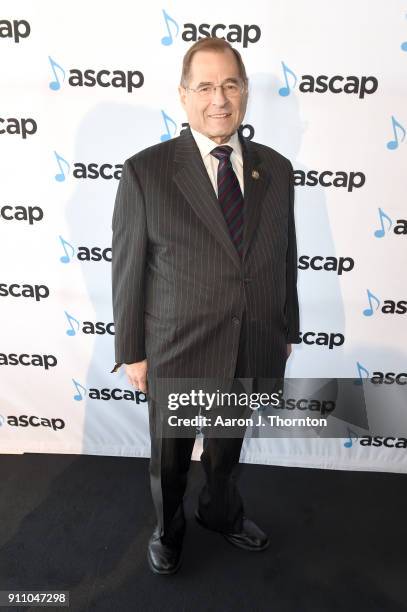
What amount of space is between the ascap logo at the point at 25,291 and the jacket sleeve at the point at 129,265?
3.55 feet

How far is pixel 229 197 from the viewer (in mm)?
1893

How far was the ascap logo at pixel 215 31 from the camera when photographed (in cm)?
240

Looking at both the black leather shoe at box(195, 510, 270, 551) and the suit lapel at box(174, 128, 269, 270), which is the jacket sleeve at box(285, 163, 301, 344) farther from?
the black leather shoe at box(195, 510, 270, 551)

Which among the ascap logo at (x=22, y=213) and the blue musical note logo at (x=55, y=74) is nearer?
the blue musical note logo at (x=55, y=74)

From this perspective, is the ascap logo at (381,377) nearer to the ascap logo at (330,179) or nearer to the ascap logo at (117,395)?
the ascap logo at (330,179)

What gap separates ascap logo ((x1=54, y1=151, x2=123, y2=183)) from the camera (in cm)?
267

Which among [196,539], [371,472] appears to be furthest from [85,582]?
[371,472]

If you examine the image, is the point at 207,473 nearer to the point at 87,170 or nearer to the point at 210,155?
the point at 210,155

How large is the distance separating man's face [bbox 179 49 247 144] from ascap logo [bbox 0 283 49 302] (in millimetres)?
1564

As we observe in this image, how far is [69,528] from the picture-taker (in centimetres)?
271

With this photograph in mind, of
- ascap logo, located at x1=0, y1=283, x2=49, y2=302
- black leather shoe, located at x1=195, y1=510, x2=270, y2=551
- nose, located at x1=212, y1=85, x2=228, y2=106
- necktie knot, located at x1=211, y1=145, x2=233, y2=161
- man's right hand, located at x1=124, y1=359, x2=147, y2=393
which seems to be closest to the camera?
nose, located at x1=212, y1=85, x2=228, y2=106

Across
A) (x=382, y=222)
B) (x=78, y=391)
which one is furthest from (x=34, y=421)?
(x=382, y=222)

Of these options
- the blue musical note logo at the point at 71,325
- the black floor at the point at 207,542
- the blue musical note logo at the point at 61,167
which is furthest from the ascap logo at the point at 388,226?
the blue musical note logo at the point at 71,325

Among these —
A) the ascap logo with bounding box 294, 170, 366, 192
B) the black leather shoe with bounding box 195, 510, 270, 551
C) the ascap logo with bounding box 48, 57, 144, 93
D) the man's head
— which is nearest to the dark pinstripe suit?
the man's head
